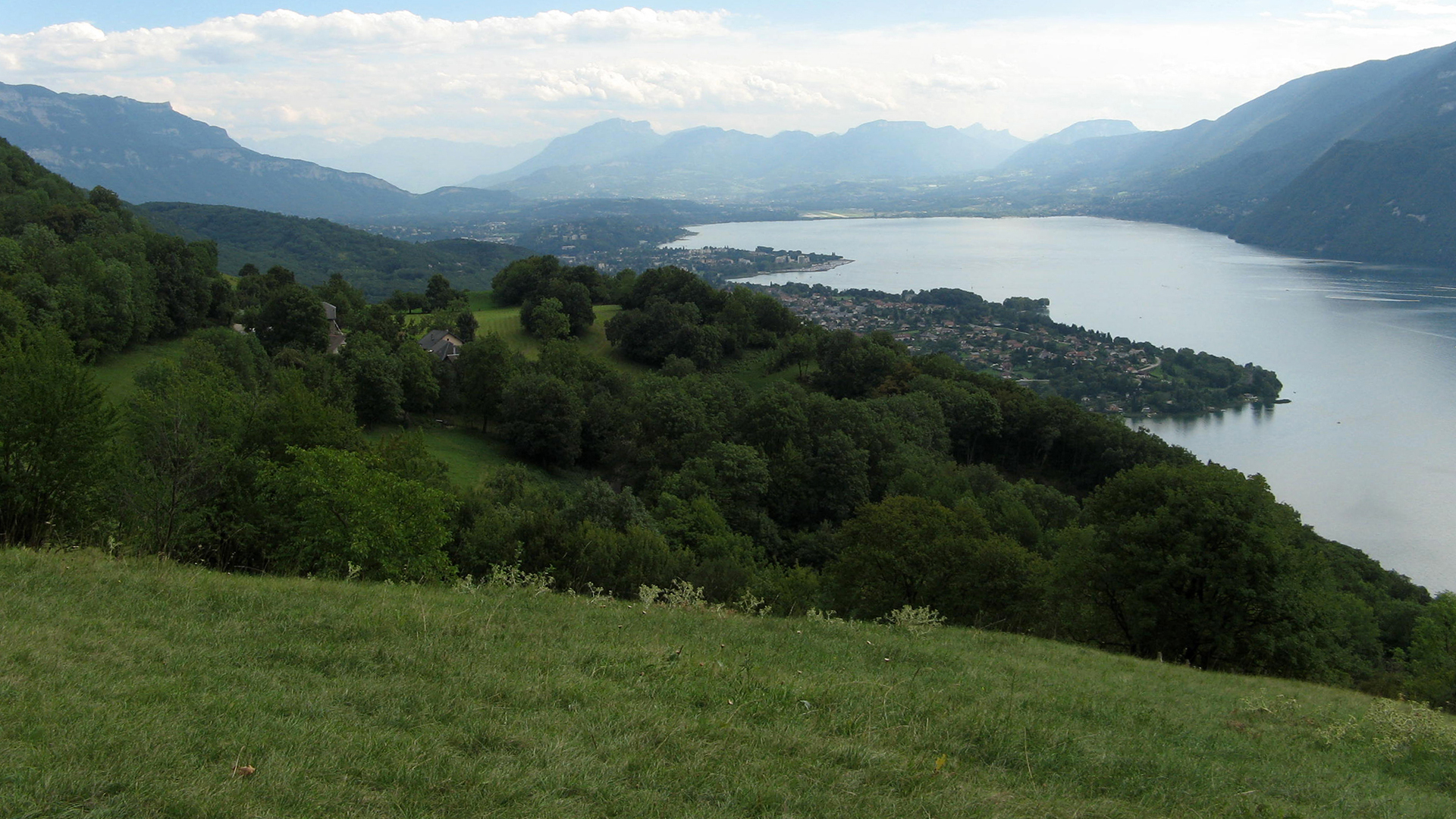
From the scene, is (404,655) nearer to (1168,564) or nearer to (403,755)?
(403,755)

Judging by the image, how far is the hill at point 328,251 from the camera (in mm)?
116625

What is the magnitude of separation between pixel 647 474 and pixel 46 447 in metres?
22.8

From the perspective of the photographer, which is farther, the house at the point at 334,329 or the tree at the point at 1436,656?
the house at the point at 334,329

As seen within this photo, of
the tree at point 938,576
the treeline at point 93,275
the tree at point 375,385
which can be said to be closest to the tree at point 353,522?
the tree at point 938,576

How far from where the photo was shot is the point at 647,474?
111 feet

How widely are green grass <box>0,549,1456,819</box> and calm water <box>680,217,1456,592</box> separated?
138ft

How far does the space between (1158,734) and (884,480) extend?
2686 centimetres

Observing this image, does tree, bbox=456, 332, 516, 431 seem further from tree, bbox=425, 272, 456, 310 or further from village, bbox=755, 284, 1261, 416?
village, bbox=755, 284, 1261, 416

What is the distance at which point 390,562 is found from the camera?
44.5ft

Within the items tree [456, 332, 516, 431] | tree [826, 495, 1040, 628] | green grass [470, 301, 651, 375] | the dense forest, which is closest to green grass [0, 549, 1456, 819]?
the dense forest

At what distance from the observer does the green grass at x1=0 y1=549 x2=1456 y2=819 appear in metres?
4.85

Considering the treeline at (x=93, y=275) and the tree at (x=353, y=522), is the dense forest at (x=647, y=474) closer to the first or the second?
the tree at (x=353, y=522)

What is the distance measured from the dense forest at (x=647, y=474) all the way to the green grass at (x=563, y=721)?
3731 millimetres

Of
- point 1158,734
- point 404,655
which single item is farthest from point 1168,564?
point 404,655
